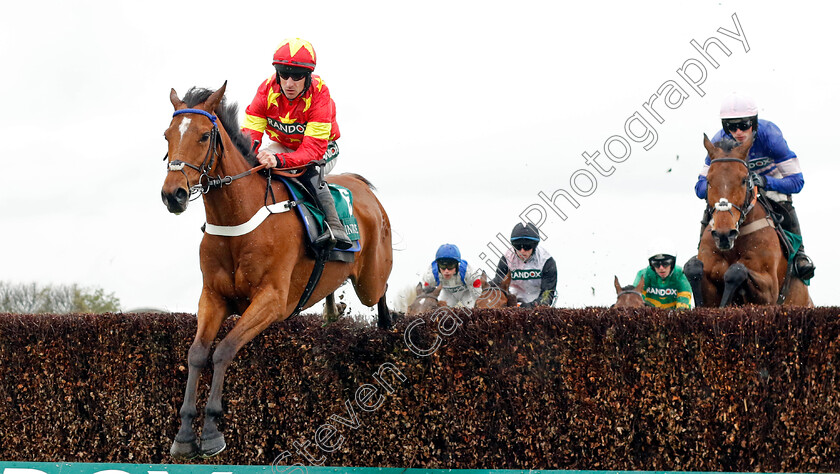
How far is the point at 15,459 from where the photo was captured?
6.48m

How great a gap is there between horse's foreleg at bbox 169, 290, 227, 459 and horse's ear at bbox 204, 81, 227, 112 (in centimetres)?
110

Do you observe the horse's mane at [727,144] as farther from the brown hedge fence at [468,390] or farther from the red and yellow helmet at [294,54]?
the red and yellow helmet at [294,54]

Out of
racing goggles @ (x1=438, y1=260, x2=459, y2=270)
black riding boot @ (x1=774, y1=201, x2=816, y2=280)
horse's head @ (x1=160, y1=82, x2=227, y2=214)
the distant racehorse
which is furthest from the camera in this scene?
racing goggles @ (x1=438, y1=260, x2=459, y2=270)

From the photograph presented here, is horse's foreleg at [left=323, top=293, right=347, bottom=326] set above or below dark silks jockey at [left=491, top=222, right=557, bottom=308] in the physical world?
below

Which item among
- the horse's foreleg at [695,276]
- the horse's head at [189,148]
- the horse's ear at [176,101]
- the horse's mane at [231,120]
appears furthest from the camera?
the horse's foreleg at [695,276]

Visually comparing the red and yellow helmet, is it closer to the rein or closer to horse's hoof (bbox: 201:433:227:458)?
the rein

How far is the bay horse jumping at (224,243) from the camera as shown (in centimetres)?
467

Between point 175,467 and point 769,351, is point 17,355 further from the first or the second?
point 769,351

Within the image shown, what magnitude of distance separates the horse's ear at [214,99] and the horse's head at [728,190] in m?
4.18

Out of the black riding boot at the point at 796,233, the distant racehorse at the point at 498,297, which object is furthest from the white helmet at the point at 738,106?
the distant racehorse at the point at 498,297

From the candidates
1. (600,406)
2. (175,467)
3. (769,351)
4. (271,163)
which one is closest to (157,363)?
(175,467)

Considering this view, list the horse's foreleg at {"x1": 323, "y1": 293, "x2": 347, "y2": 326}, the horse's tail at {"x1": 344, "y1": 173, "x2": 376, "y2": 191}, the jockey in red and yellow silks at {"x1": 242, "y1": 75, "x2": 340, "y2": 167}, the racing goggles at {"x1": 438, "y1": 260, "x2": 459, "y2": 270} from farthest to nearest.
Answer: the racing goggles at {"x1": 438, "y1": 260, "x2": 459, "y2": 270} → the horse's tail at {"x1": 344, "y1": 173, "x2": 376, "y2": 191} → the horse's foreleg at {"x1": 323, "y1": 293, "x2": 347, "y2": 326} → the jockey in red and yellow silks at {"x1": 242, "y1": 75, "x2": 340, "y2": 167}

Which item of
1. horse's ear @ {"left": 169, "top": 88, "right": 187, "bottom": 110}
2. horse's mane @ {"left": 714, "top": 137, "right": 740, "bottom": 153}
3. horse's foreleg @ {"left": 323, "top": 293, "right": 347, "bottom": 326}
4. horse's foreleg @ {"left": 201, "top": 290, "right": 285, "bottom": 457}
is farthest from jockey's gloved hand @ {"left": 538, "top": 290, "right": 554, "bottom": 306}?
horse's ear @ {"left": 169, "top": 88, "right": 187, "bottom": 110}

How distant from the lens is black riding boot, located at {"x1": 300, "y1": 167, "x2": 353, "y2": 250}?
565 cm
